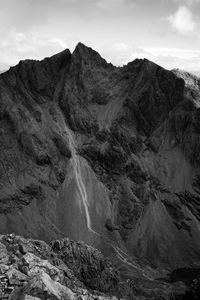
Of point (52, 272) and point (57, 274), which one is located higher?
point (52, 272)

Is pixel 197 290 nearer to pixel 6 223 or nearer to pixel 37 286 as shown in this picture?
pixel 37 286

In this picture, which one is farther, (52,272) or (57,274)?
(57,274)

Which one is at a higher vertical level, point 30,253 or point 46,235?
point 30,253

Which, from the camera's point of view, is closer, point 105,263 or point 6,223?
point 105,263

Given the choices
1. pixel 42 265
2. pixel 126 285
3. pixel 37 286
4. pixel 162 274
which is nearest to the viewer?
pixel 37 286

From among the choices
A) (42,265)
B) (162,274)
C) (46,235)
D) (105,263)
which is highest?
(42,265)

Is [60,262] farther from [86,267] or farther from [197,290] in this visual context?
A: [197,290]

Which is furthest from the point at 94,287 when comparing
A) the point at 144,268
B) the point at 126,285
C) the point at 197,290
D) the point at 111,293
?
the point at 144,268

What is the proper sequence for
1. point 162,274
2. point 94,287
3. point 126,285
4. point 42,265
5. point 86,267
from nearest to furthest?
point 42,265 → point 94,287 → point 86,267 → point 126,285 → point 162,274
